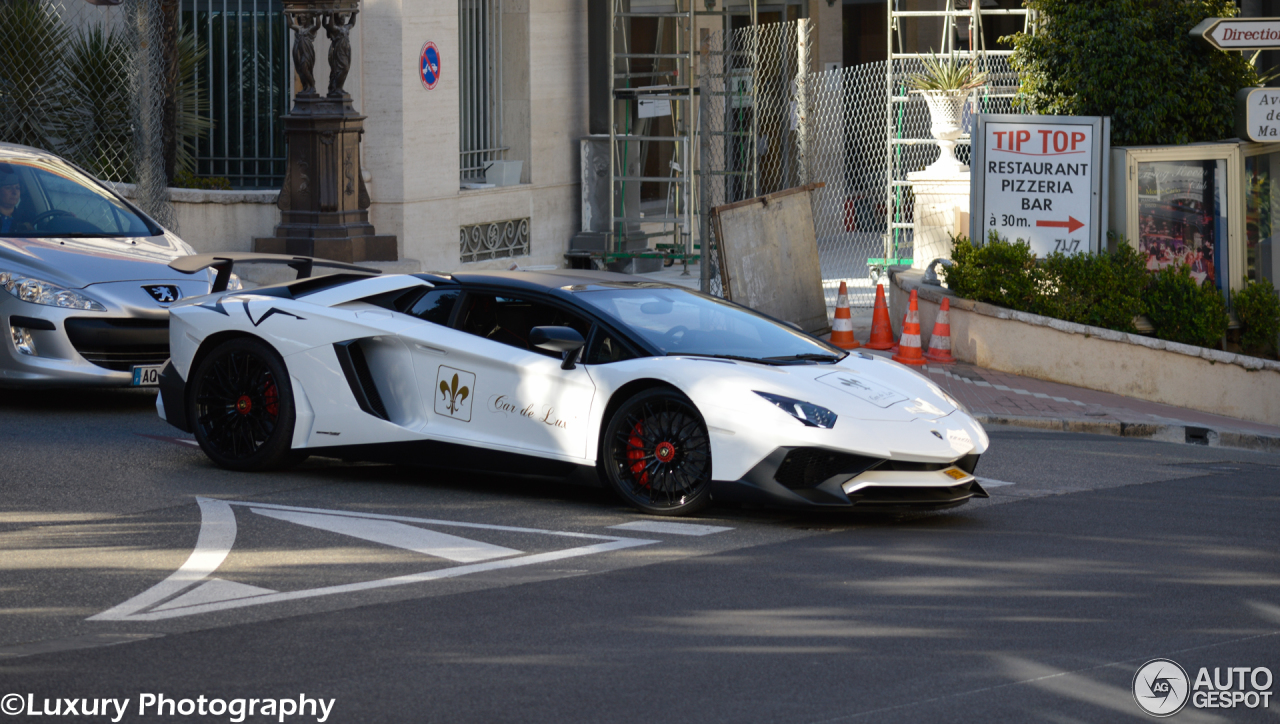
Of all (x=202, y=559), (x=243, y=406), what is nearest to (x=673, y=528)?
(x=202, y=559)

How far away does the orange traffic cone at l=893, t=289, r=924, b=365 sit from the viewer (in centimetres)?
1300

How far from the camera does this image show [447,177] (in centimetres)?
1720

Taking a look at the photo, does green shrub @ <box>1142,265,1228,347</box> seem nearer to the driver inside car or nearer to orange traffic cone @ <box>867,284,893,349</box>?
orange traffic cone @ <box>867,284,893,349</box>

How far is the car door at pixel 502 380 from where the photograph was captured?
769cm

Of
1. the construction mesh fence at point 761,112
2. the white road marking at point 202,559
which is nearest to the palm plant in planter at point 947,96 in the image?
the construction mesh fence at point 761,112

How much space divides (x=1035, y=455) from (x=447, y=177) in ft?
29.7

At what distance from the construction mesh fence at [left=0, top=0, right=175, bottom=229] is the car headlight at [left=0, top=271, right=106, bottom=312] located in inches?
267

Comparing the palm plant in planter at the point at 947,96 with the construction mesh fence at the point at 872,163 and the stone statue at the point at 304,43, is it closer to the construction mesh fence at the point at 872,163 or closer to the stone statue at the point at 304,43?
the construction mesh fence at the point at 872,163

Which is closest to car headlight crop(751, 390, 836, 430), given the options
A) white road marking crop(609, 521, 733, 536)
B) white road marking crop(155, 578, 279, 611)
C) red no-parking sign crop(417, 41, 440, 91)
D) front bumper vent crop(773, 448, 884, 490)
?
front bumper vent crop(773, 448, 884, 490)

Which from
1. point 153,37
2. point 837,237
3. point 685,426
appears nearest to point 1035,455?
point 685,426

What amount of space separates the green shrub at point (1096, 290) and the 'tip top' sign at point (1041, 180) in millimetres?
455

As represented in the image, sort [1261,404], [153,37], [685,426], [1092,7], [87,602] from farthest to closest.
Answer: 1. [153,37]
2. [1092,7]
3. [1261,404]
4. [685,426]
5. [87,602]

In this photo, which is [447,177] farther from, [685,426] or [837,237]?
[685,426]

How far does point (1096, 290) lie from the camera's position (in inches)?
509
